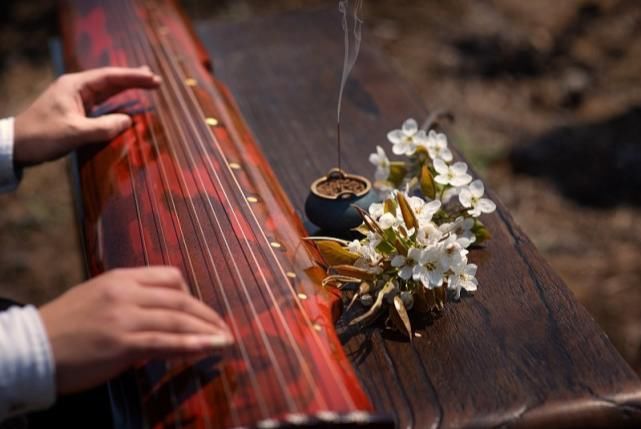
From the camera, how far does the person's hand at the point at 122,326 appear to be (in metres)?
0.90

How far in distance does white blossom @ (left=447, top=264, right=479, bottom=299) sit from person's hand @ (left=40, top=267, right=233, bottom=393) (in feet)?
1.29

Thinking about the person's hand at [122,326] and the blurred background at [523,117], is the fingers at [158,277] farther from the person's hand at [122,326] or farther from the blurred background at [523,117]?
the blurred background at [523,117]

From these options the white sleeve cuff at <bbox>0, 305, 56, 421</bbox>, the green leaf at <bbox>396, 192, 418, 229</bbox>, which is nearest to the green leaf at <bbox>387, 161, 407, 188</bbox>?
the green leaf at <bbox>396, 192, 418, 229</bbox>

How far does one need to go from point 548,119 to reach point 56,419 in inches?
101

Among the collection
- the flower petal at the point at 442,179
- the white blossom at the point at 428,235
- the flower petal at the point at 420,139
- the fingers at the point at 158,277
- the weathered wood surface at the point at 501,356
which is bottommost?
the weathered wood surface at the point at 501,356

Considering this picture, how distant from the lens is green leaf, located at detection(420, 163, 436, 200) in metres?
1.37

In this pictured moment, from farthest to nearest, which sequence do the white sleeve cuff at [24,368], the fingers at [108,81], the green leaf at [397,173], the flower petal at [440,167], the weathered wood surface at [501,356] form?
the fingers at [108,81]
the green leaf at [397,173]
the flower petal at [440,167]
the weathered wood surface at [501,356]
the white sleeve cuff at [24,368]

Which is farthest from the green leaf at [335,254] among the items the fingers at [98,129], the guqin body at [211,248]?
the fingers at [98,129]

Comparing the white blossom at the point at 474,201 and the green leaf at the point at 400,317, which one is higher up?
the white blossom at the point at 474,201

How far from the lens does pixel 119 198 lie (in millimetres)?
1361

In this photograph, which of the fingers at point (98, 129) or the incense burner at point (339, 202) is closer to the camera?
the incense burner at point (339, 202)

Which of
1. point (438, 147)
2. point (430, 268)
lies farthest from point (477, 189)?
point (430, 268)

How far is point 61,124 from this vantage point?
1.53 metres

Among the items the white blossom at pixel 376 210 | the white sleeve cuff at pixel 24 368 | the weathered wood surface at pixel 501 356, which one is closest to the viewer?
the white sleeve cuff at pixel 24 368
